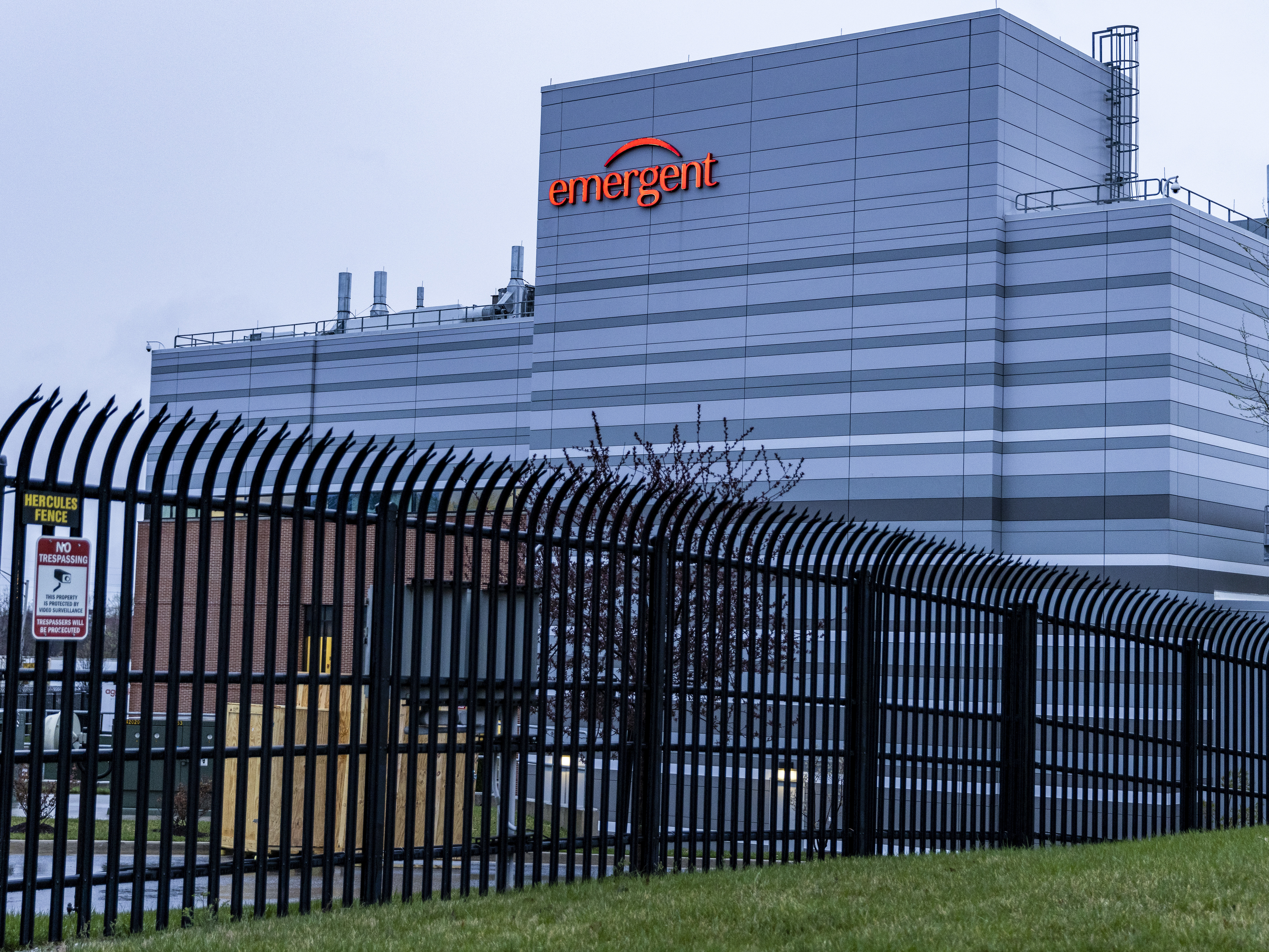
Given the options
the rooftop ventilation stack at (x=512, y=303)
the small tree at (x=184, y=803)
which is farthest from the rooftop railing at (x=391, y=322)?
the small tree at (x=184, y=803)

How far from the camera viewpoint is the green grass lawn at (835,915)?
6.47 metres

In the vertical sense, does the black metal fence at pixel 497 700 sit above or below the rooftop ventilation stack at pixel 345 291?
below

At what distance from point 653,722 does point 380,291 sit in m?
72.2

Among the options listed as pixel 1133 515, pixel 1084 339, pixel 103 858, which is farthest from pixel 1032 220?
pixel 103 858

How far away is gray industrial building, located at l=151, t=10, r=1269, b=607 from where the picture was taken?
155 ft

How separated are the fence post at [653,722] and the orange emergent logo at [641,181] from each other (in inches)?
1877

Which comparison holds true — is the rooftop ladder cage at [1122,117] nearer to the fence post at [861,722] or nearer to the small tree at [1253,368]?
the small tree at [1253,368]

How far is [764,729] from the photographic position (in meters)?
9.91

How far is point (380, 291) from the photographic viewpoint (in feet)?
259

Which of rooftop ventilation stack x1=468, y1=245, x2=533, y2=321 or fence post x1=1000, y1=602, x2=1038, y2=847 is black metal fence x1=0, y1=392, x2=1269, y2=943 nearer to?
fence post x1=1000, y1=602, x2=1038, y2=847

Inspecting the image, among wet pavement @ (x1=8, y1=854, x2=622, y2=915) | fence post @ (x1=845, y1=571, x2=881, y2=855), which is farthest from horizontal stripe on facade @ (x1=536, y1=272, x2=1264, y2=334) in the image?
fence post @ (x1=845, y1=571, x2=881, y2=855)

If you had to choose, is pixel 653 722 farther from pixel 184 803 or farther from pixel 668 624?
pixel 184 803

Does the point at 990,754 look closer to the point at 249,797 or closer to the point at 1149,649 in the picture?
the point at 1149,649

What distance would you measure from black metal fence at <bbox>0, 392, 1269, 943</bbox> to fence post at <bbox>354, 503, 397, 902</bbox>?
0.06ft
